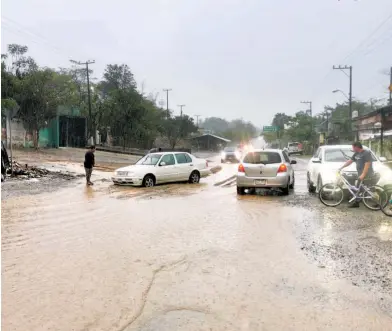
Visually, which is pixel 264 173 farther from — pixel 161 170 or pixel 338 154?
pixel 161 170

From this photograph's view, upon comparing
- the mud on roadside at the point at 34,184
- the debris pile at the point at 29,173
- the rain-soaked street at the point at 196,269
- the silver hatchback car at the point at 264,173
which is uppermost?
the silver hatchback car at the point at 264,173

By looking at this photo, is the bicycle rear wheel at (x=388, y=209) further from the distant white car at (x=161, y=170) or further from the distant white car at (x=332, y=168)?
the distant white car at (x=161, y=170)

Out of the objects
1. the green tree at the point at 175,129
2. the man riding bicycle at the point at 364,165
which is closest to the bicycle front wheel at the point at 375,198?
the man riding bicycle at the point at 364,165

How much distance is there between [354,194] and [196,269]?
654 cm

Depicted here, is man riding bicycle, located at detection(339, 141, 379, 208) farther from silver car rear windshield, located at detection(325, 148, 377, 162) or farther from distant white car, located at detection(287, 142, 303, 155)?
distant white car, located at detection(287, 142, 303, 155)

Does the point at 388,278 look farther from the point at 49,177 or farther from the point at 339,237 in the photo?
the point at 49,177

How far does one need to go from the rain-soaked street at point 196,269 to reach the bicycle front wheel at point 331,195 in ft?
1.25

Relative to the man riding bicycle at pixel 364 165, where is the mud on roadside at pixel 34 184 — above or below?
below

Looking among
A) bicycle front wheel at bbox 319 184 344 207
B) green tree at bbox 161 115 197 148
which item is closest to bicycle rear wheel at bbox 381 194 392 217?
bicycle front wheel at bbox 319 184 344 207

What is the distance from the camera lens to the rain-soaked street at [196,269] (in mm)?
4449

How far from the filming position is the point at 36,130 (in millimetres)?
36312

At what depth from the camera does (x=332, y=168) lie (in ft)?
42.9

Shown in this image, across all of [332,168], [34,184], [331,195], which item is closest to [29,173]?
[34,184]

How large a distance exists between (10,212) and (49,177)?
981 centimetres
